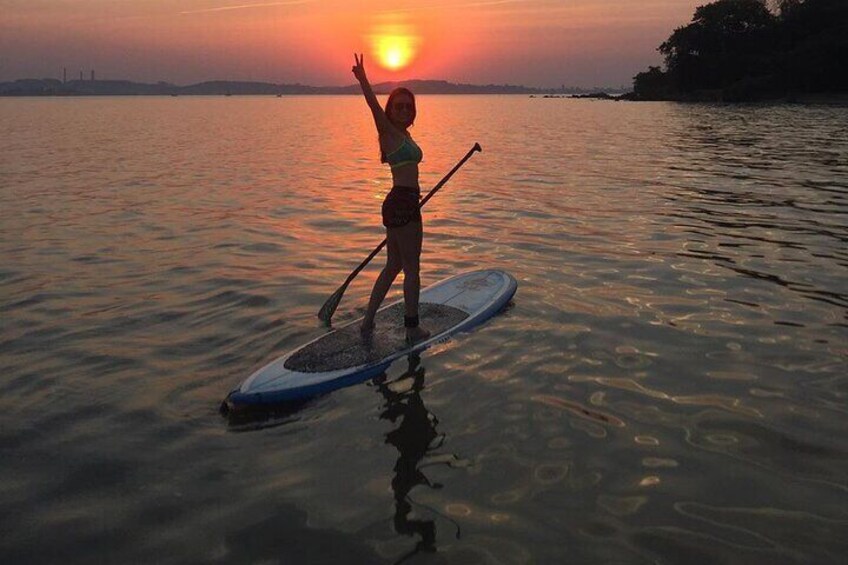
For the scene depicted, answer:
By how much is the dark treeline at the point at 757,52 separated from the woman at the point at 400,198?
9629 centimetres

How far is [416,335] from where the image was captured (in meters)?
6.89

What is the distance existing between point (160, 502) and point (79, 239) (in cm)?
944

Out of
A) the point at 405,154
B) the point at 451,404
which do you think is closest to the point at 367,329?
the point at 451,404

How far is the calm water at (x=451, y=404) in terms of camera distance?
395 centimetres

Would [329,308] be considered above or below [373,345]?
above

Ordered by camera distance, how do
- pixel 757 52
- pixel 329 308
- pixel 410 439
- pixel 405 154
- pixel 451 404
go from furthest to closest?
pixel 757 52
pixel 329 308
pixel 405 154
pixel 451 404
pixel 410 439

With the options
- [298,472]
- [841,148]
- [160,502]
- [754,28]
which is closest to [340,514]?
[298,472]

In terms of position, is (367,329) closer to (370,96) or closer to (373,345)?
(373,345)

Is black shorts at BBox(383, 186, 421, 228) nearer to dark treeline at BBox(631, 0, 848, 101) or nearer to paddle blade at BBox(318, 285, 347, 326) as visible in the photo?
paddle blade at BBox(318, 285, 347, 326)

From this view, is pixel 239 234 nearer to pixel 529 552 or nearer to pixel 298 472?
pixel 298 472

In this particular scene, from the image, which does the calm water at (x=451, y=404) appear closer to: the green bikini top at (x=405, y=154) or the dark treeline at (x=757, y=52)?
the green bikini top at (x=405, y=154)

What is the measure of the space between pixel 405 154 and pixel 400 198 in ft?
1.39

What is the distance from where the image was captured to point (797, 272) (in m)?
9.41

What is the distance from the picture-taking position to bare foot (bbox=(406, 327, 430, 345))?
682 centimetres
